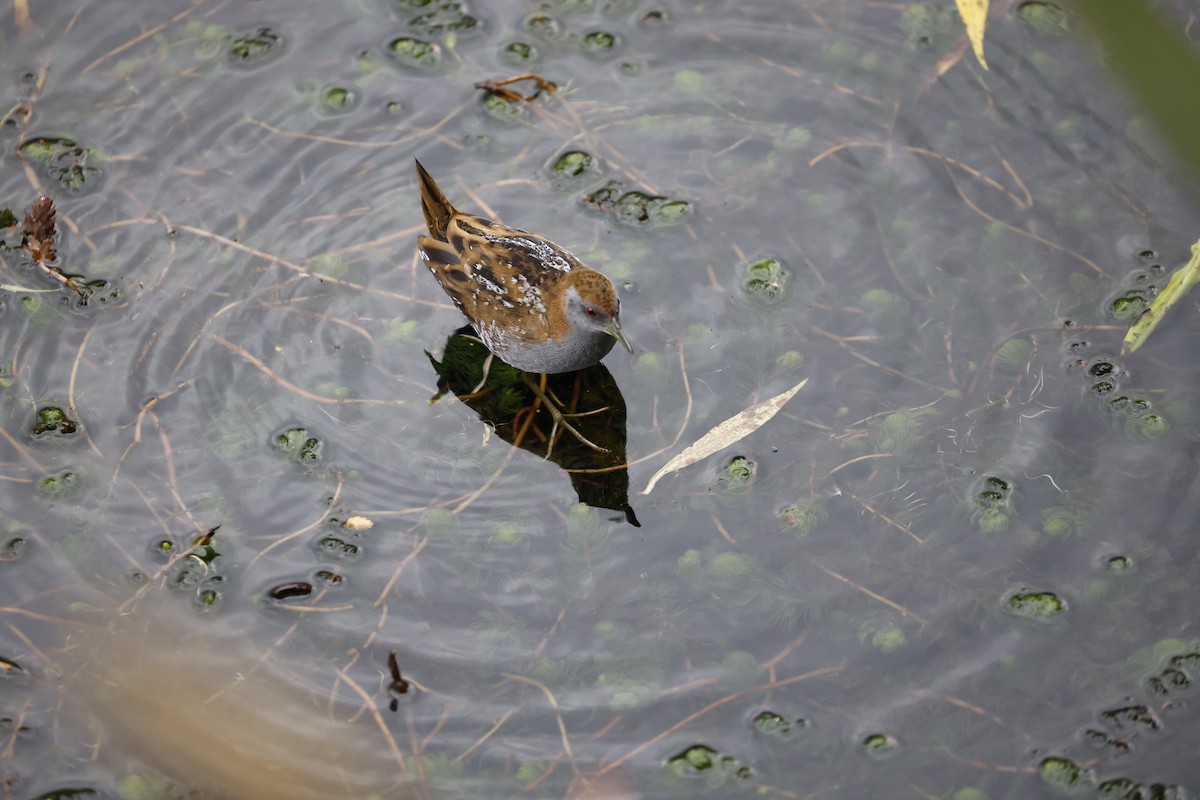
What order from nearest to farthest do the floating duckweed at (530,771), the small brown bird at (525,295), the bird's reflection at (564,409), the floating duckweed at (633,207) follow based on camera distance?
the floating duckweed at (530,771) < the small brown bird at (525,295) < the bird's reflection at (564,409) < the floating duckweed at (633,207)

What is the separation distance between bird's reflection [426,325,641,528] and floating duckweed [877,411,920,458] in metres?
1.21

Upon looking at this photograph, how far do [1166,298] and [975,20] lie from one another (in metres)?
3.31

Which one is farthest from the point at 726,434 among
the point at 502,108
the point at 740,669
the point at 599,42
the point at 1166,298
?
the point at 599,42

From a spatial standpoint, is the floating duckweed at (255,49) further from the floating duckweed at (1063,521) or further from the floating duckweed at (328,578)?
the floating duckweed at (1063,521)

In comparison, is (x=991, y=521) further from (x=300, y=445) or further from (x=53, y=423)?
(x=53, y=423)

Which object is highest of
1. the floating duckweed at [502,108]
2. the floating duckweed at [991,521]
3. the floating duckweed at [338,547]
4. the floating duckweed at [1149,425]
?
the floating duckweed at [502,108]

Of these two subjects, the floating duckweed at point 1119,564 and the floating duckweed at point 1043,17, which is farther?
the floating duckweed at point 1043,17

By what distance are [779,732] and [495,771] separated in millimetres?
1142

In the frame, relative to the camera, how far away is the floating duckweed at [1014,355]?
5.30 m

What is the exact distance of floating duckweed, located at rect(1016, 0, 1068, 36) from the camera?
6348 millimetres

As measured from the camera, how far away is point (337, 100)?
6.32m

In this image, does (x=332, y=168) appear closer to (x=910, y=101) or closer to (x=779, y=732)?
(x=910, y=101)

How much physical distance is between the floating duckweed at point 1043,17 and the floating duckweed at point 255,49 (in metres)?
4.38

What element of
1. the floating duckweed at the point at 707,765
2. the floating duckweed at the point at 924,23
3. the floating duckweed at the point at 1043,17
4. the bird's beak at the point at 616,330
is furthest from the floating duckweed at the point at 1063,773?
the floating duckweed at the point at 1043,17
